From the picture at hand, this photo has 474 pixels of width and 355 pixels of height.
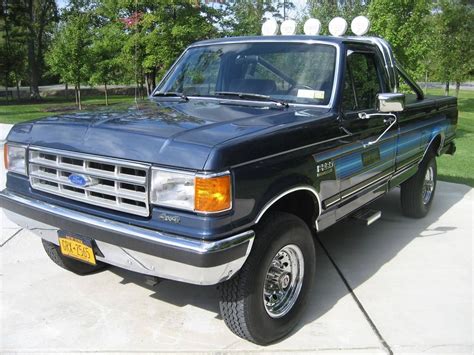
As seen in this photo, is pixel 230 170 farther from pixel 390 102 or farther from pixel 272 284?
pixel 390 102

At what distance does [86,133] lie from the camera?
118 inches

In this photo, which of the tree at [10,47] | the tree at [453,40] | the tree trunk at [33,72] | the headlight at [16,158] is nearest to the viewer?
the headlight at [16,158]

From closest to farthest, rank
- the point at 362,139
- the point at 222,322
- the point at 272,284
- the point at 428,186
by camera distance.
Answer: the point at 272,284 < the point at 222,322 < the point at 362,139 < the point at 428,186

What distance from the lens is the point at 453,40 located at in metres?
20.2

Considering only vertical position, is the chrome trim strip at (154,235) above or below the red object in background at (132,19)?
below

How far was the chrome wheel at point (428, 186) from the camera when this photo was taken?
19.5 ft

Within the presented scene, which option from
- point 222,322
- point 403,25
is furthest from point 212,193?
point 403,25

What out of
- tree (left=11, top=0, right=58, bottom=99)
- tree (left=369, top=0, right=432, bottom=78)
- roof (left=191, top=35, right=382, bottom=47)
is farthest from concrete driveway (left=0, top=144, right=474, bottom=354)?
tree (left=11, top=0, right=58, bottom=99)

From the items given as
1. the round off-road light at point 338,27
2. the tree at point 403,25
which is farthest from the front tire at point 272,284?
the tree at point 403,25

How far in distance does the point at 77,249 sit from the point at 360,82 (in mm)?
2635

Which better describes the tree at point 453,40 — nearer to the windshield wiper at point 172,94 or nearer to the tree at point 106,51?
the tree at point 106,51

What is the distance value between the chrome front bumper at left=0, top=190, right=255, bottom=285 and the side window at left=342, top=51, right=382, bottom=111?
67.7 inches

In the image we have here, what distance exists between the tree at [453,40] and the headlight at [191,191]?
64.6ft

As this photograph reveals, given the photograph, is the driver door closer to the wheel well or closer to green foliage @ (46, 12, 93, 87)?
the wheel well
